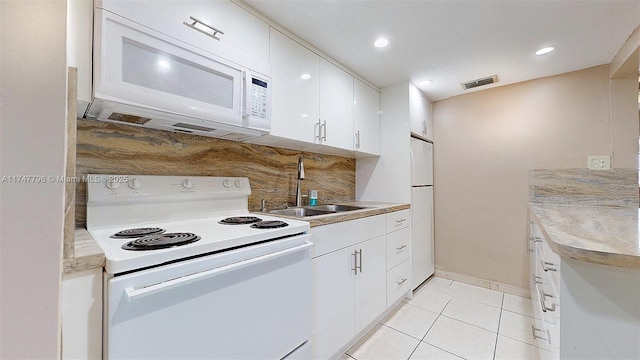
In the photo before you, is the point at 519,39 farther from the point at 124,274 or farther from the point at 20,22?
the point at 124,274

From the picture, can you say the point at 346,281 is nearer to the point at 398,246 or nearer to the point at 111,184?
the point at 398,246

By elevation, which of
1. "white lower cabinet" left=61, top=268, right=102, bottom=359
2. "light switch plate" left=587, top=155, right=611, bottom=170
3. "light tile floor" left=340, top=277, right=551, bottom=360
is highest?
"light switch plate" left=587, top=155, right=611, bottom=170

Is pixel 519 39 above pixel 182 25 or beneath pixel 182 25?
above

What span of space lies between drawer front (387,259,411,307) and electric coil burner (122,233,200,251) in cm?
164

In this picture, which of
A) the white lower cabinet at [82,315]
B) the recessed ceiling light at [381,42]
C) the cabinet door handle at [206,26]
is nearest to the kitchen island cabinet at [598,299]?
the white lower cabinet at [82,315]

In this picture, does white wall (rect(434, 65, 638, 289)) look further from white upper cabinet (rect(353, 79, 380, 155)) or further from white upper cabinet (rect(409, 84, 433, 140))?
white upper cabinet (rect(353, 79, 380, 155))

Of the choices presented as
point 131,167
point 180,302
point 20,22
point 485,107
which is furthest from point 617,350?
point 485,107

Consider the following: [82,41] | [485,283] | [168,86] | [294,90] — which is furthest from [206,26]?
[485,283]

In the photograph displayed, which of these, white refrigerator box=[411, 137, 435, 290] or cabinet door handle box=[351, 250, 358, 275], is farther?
white refrigerator box=[411, 137, 435, 290]

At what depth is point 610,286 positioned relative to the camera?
2.49 ft

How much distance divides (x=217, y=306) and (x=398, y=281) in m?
1.72

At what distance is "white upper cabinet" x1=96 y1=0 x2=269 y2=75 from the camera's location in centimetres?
100

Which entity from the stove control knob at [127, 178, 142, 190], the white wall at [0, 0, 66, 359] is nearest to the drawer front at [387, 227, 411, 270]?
the stove control knob at [127, 178, 142, 190]

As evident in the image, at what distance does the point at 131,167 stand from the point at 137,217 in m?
0.26
